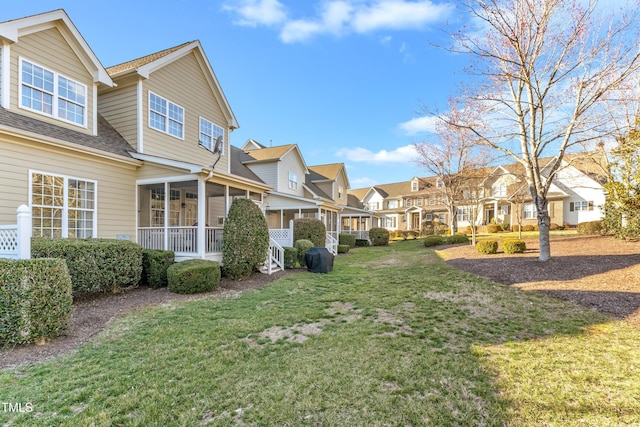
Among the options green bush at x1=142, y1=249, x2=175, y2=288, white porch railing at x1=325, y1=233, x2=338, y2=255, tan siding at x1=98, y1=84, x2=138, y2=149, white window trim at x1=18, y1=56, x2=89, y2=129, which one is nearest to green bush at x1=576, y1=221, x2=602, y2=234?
white porch railing at x1=325, y1=233, x2=338, y2=255

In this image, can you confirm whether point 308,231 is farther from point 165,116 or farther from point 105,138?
point 105,138

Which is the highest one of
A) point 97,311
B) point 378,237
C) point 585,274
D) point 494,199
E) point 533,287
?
point 494,199

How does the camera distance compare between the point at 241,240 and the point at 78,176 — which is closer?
the point at 78,176

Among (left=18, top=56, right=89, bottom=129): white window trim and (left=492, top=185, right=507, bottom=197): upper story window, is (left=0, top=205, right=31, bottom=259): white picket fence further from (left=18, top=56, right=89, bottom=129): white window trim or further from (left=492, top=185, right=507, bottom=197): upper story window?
(left=492, top=185, right=507, bottom=197): upper story window

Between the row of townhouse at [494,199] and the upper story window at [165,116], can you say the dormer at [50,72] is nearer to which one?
the upper story window at [165,116]

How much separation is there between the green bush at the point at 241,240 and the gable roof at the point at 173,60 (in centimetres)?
606

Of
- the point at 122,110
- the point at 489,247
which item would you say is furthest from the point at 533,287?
the point at 122,110

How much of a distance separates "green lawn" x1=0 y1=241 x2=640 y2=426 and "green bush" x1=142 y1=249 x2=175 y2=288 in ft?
8.60

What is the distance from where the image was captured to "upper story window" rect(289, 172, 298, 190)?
2267 centimetres

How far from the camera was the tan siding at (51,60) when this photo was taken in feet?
26.9

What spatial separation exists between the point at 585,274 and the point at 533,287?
6.54ft

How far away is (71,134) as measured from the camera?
358 inches

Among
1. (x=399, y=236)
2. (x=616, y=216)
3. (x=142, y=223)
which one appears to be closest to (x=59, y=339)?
(x=142, y=223)

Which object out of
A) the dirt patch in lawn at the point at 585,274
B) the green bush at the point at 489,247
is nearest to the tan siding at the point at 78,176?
the dirt patch in lawn at the point at 585,274
